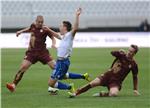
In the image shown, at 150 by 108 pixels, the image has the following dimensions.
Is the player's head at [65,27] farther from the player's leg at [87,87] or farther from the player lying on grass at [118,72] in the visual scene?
the player's leg at [87,87]

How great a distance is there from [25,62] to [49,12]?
100 feet

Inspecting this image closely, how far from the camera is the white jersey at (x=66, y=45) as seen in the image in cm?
1525

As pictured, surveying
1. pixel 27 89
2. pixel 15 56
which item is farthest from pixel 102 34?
pixel 27 89

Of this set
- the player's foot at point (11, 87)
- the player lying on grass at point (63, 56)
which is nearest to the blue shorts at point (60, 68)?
the player lying on grass at point (63, 56)

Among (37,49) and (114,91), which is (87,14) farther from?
(114,91)

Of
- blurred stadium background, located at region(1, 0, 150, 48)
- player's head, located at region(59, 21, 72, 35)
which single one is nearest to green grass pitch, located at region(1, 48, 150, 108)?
player's head, located at region(59, 21, 72, 35)

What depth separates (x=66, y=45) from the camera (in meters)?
15.3

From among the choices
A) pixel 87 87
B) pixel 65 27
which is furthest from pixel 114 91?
pixel 65 27

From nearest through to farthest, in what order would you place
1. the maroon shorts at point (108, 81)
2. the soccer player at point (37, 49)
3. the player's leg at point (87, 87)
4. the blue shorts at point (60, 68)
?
the player's leg at point (87, 87)
the maroon shorts at point (108, 81)
the blue shorts at point (60, 68)
the soccer player at point (37, 49)

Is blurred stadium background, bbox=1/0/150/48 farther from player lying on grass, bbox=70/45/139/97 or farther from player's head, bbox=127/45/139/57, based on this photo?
player's head, bbox=127/45/139/57

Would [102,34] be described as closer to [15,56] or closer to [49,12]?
[49,12]

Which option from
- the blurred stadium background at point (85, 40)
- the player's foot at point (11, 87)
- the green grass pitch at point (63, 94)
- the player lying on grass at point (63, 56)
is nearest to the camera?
the green grass pitch at point (63, 94)

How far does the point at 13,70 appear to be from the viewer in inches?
937

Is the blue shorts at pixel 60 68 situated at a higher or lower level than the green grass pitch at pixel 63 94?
higher
